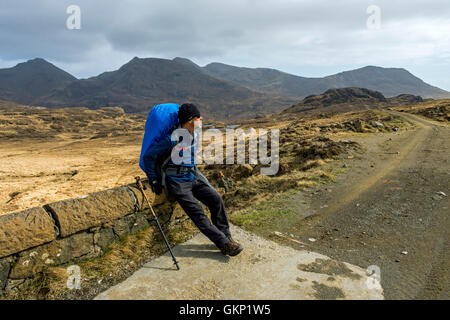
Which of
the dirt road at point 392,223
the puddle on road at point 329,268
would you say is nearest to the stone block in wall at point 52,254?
the puddle on road at point 329,268

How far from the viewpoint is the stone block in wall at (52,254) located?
111 inches

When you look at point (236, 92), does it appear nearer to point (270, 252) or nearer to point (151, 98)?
point (151, 98)

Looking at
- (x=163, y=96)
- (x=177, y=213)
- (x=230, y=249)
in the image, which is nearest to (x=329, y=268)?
(x=230, y=249)

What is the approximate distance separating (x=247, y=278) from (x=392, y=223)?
3449 millimetres

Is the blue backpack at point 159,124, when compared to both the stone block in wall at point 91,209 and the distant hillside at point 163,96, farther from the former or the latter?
the distant hillside at point 163,96

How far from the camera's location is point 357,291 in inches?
113

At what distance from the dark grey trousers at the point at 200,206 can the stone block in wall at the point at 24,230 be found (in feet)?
4.55

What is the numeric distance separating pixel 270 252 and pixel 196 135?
1844 millimetres

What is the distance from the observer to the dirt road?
3338 mm

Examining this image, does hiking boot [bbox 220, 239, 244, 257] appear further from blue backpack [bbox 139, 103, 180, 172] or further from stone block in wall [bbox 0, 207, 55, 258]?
stone block in wall [bbox 0, 207, 55, 258]

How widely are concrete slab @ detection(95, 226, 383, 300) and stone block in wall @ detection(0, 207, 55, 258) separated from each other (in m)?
0.93

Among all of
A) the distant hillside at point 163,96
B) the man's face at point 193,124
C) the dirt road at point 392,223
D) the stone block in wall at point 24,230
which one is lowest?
the dirt road at point 392,223

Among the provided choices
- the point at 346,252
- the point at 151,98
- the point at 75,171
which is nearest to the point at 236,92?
the point at 151,98

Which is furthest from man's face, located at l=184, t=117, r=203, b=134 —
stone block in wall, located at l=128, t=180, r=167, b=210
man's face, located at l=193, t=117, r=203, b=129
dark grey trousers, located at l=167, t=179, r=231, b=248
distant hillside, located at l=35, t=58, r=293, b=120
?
distant hillside, located at l=35, t=58, r=293, b=120
